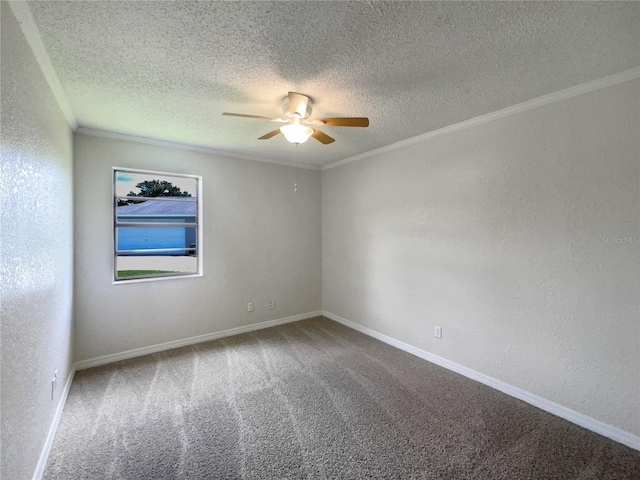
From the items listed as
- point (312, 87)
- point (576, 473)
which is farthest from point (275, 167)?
point (576, 473)

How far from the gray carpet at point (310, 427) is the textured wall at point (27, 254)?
0.41m

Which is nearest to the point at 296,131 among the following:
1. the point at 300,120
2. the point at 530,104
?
the point at 300,120

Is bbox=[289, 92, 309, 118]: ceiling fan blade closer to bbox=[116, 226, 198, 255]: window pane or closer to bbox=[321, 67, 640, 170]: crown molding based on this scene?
bbox=[321, 67, 640, 170]: crown molding

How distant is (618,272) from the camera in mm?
1886

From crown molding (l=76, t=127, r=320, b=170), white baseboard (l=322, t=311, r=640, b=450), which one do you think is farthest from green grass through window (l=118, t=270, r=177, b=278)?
white baseboard (l=322, t=311, r=640, b=450)

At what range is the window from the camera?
10.2 ft

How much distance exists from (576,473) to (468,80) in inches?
101

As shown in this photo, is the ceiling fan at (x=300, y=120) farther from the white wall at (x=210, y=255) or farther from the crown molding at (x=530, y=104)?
the white wall at (x=210, y=255)

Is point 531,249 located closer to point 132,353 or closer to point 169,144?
point 169,144

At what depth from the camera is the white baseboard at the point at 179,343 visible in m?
2.93

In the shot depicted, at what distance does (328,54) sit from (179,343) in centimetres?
345

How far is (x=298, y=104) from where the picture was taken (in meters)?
1.97

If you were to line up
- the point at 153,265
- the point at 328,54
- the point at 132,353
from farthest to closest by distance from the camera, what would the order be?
the point at 153,265 < the point at 132,353 < the point at 328,54

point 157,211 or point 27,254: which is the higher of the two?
point 157,211
